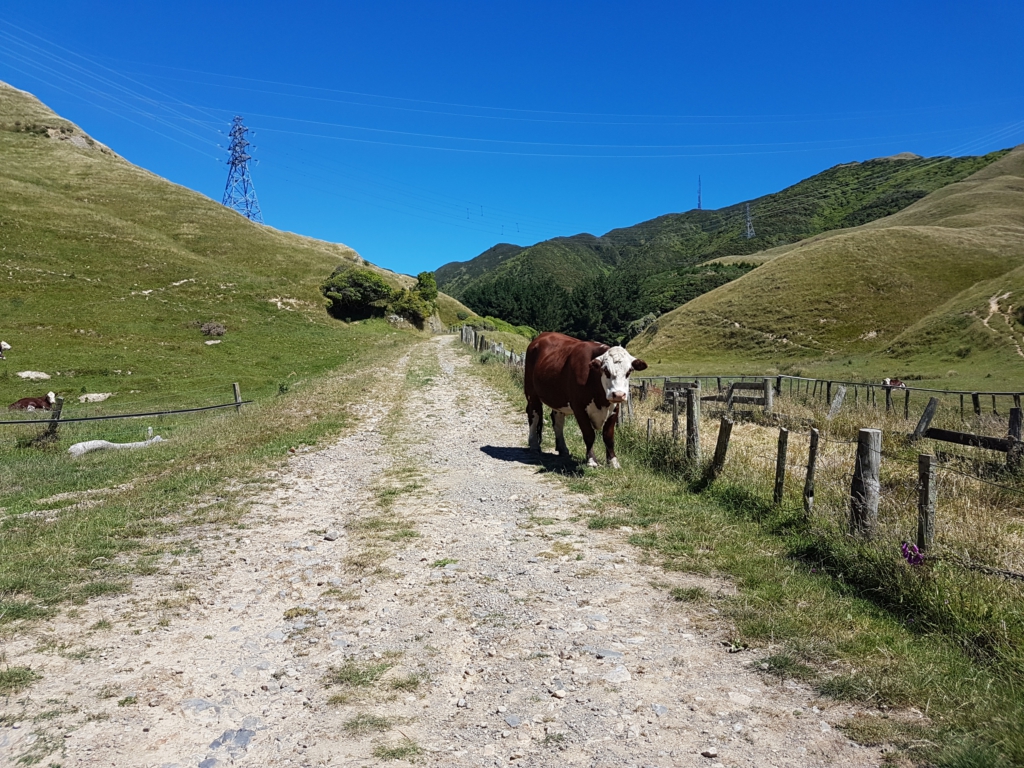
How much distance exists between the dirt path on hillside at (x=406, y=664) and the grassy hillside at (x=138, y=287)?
2157 cm

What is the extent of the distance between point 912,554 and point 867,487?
105cm

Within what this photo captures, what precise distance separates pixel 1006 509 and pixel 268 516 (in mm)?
9820

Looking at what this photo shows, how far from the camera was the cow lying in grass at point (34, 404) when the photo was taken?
21500 millimetres

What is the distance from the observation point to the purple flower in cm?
517

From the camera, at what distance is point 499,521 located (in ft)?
25.6

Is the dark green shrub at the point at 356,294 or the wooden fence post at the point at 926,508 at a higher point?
the dark green shrub at the point at 356,294

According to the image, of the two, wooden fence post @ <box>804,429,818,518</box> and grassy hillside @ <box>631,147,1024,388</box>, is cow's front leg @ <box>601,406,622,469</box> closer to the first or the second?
wooden fence post @ <box>804,429,818,518</box>

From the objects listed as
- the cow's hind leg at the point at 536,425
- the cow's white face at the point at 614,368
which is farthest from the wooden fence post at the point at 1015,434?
the cow's hind leg at the point at 536,425

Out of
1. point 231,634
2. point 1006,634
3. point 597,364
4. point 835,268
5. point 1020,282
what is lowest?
point 231,634

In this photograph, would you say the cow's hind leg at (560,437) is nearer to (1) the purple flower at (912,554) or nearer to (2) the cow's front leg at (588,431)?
(2) the cow's front leg at (588,431)

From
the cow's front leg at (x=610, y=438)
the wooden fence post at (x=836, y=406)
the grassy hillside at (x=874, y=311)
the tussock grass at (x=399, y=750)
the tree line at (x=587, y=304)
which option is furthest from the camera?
the tree line at (x=587, y=304)

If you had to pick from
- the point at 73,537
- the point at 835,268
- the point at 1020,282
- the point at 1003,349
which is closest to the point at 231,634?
the point at 73,537

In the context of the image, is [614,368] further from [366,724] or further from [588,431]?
[366,724]

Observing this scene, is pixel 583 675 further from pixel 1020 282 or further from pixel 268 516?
pixel 1020 282
